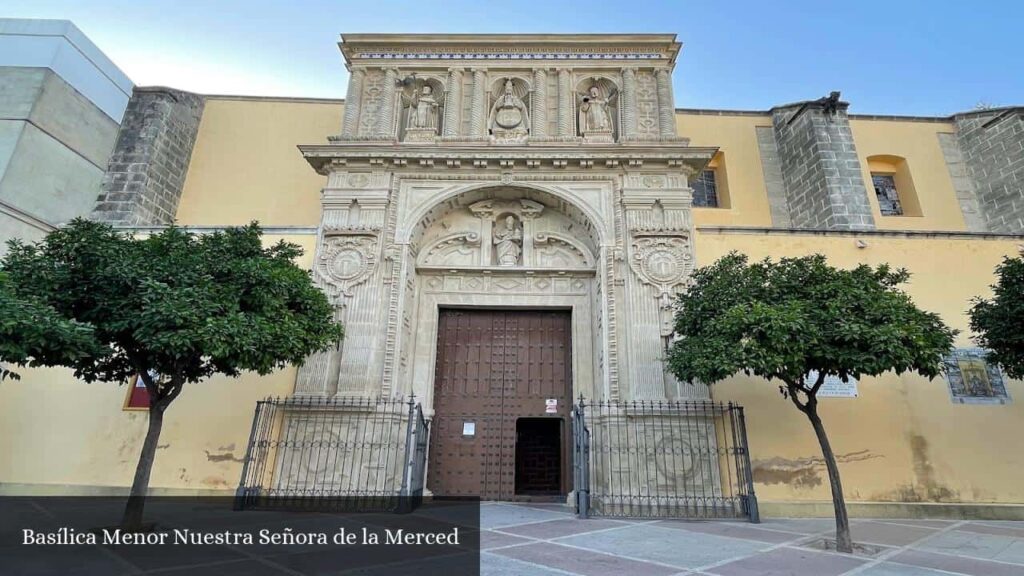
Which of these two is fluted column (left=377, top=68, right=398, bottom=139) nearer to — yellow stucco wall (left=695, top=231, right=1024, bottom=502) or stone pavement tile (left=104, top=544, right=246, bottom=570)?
stone pavement tile (left=104, top=544, right=246, bottom=570)

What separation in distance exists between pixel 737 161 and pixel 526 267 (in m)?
7.95

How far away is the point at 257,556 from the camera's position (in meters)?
4.27

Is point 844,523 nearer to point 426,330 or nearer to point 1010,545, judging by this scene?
point 1010,545

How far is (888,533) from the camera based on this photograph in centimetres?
614

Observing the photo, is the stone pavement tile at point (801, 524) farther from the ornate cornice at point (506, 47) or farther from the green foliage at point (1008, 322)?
the ornate cornice at point (506, 47)

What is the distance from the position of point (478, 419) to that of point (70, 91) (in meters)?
11.9

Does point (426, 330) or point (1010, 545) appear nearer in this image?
point (1010, 545)

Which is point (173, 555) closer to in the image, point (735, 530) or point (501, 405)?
point (501, 405)

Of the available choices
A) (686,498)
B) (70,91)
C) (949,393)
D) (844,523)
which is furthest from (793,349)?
(70,91)

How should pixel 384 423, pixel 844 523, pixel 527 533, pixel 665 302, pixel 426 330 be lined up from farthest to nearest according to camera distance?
1. pixel 426 330
2. pixel 665 302
3. pixel 384 423
4. pixel 527 533
5. pixel 844 523

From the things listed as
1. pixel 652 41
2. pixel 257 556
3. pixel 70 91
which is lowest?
pixel 257 556

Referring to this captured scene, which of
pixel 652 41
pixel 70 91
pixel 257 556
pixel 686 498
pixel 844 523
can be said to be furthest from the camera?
pixel 70 91

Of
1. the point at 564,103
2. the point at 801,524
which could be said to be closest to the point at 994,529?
the point at 801,524

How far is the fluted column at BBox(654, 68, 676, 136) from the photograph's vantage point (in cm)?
991
